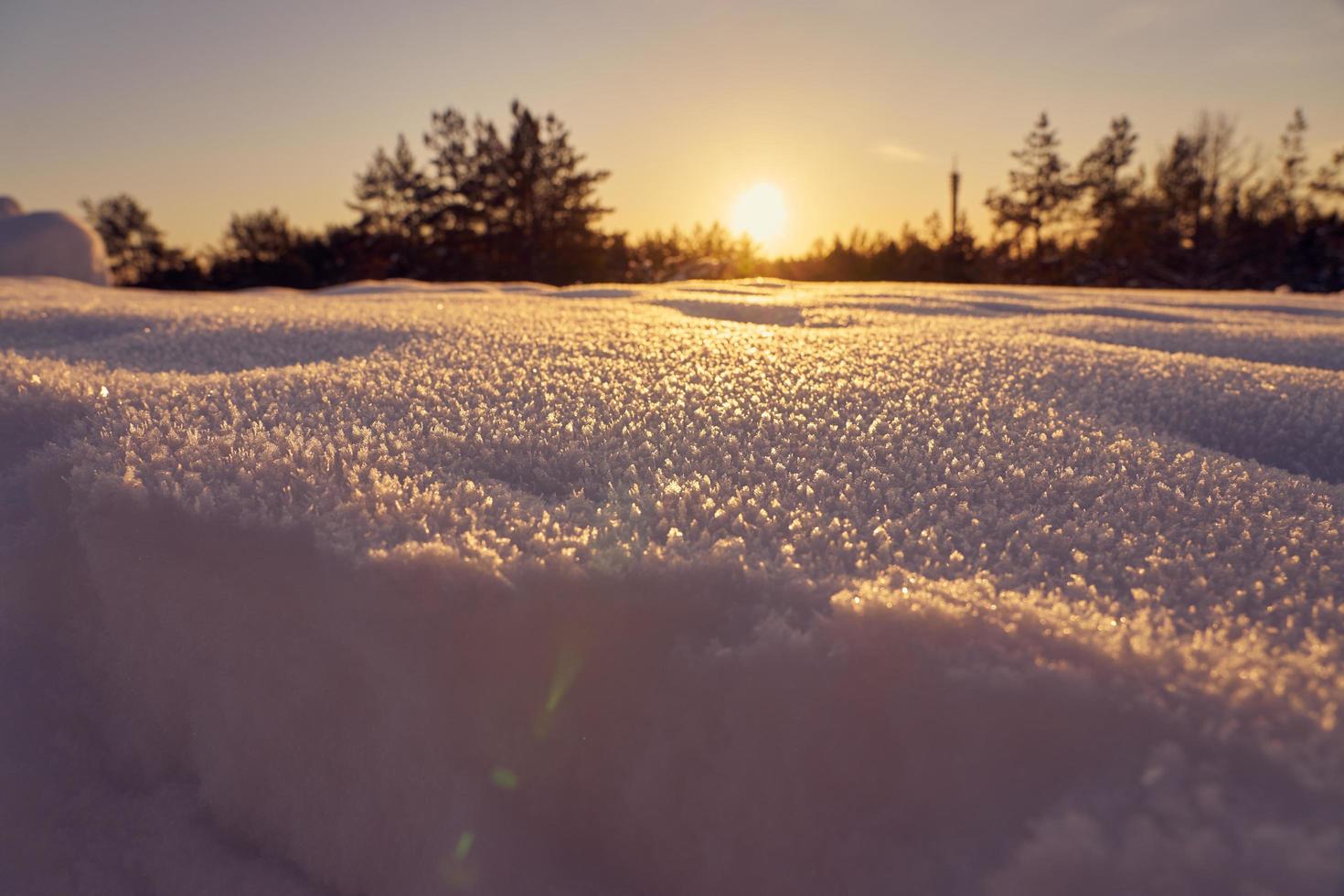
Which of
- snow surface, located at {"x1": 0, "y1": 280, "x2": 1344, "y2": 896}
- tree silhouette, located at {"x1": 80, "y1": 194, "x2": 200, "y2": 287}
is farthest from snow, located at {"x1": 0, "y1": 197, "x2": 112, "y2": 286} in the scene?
tree silhouette, located at {"x1": 80, "y1": 194, "x2": 200, "y2": 287}

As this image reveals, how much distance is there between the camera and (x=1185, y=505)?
80 cm

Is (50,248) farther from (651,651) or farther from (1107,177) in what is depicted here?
(1107,177)

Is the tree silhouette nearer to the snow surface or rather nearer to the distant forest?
the distant forest

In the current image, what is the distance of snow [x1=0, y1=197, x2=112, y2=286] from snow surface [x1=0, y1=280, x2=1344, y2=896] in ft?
21.2

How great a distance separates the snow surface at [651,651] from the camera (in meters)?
0.50

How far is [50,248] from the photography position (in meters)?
6.20

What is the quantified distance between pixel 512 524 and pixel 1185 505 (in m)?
0.69

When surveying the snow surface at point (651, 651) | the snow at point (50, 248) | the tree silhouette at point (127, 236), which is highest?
the tree silhouette at point (127, 236)

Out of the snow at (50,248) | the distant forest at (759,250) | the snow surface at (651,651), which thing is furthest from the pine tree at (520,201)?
the snow surface at (651,651)

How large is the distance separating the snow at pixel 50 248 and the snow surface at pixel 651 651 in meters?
6.45

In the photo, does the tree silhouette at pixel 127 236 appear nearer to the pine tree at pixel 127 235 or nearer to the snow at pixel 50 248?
the pine tree at pixel 127 235

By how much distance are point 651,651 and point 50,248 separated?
25.2 feet

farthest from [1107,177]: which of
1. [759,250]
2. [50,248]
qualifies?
[50,248]

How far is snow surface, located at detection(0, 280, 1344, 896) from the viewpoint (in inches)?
19.6
